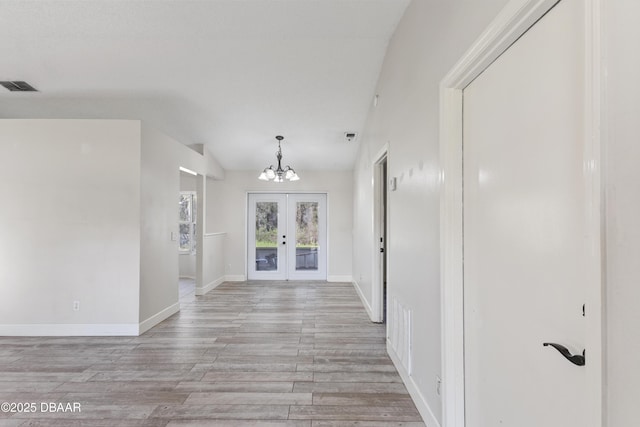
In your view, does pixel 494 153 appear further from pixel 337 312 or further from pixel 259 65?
pixel 337 312

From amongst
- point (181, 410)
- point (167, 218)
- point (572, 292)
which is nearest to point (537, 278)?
point (572, 292)

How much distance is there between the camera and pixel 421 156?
2193mm

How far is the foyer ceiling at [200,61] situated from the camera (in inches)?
107

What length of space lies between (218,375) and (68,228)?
104 inches

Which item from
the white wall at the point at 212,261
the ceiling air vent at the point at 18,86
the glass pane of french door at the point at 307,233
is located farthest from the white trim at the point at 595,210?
→ the glass pane of french door at the point at 307,233

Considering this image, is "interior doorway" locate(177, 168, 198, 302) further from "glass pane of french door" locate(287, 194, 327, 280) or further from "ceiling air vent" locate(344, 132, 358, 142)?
"ceiling air vent" locate(344, 132, 358, 142)

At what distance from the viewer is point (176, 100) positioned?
4.20 meters

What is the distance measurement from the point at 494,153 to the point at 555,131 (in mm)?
378

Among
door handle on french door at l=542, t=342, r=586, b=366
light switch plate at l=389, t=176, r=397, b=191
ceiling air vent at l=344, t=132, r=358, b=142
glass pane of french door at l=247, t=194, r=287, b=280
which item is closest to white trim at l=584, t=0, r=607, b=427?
door handle on french door at l=542, t=342, r=586, b=366

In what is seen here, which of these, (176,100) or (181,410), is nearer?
(181,410)

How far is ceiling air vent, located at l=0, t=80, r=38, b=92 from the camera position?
3.67 m

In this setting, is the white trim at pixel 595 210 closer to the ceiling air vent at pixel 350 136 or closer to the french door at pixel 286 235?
the ceiling air vent at pixel 350 136

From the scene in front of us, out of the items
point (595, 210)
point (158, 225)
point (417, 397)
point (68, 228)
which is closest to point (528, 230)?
point (595, 210)

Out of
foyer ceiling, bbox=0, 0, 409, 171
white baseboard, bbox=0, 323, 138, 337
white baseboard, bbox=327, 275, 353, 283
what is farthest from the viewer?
white baseboard, bbox=327, 275, 353, 283
